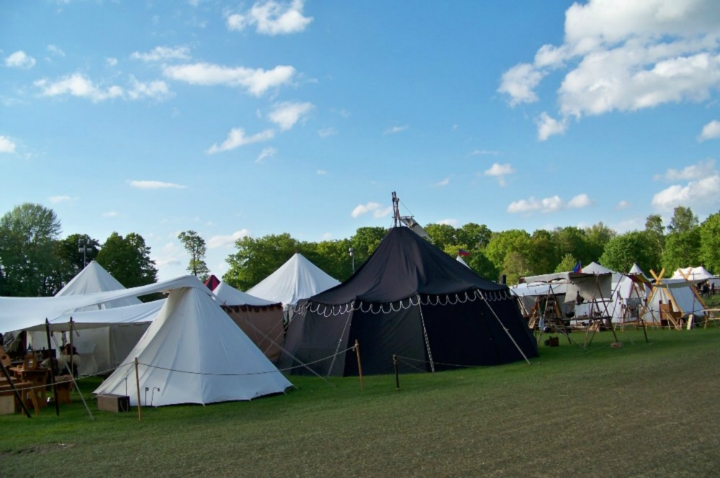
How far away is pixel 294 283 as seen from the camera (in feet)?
83.5

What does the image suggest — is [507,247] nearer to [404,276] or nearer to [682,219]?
[682,219]

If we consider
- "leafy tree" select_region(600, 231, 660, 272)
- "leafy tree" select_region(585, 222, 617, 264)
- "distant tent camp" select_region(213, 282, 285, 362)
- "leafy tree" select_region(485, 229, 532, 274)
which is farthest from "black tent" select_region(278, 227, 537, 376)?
"leafy tree" select_region(585, 222, 617, 264)

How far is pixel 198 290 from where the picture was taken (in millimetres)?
11500

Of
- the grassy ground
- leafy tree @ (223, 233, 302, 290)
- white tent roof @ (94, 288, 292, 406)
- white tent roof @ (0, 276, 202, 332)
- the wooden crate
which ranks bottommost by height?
the grassy ground

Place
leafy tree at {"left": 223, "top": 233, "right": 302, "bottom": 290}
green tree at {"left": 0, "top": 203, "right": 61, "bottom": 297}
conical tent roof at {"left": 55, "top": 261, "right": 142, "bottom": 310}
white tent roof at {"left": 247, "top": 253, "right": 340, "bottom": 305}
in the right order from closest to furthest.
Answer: conical tent roof at {"left": 55, "top": 261, "right": 142, "bottom": 310} → white tent roof at {"left": 247, "top": 253, "right": 340, "bottom": 305} → green tree at {"left": 0, "top": 203, "right": 61, "bottom": 297} → leafy tree at {"left": 223, "top": 233, "right": 302, "bottom": 290}

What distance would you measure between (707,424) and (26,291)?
45.9 meters

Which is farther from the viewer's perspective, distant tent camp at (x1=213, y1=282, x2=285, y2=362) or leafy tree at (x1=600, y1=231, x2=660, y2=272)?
leafy tree at (x1=600, y1=231, x2=660, y2=272)

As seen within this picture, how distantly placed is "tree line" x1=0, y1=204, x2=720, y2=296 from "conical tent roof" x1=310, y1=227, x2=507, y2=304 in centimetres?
1191

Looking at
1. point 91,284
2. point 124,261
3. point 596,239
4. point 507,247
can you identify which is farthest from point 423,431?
point 596,239

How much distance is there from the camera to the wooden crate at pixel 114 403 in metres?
9.95

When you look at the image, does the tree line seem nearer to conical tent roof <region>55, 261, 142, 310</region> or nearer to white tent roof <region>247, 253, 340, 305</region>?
white tent roof <region>247, 253, 340, 305</region>

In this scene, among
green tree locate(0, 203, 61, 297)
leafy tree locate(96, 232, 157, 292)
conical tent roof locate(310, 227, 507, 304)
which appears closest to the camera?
conical tent roof locate(310, 227, 507, 304)

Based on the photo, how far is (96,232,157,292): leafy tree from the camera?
44.6 m

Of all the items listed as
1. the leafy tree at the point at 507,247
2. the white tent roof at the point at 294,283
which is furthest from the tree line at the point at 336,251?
the white tent roof at the point at 294,283
